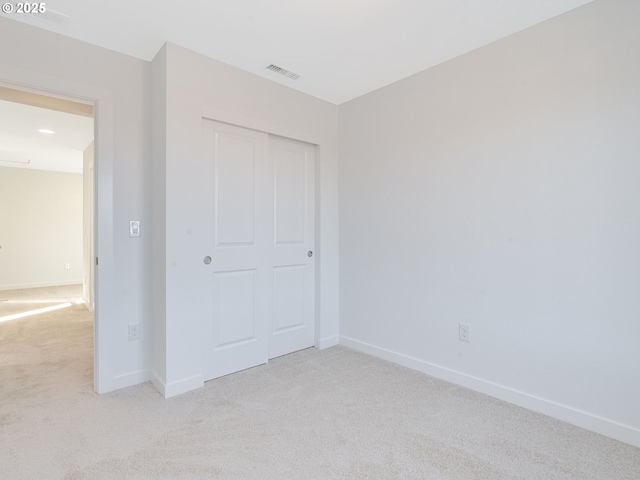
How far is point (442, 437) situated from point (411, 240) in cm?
141

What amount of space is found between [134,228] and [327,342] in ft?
6.45

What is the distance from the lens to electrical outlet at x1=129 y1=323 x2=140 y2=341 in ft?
7.92

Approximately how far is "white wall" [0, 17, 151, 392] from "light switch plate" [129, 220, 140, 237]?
1.1 inches

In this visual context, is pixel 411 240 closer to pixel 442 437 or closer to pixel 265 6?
pixel 442 437

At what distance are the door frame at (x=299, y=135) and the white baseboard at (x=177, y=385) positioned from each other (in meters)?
1.19

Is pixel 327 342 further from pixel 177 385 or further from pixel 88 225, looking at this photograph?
pixel 88 225

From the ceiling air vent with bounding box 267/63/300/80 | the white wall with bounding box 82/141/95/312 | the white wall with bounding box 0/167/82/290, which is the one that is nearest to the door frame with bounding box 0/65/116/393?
the ceiling air vent with bounding box 267/63/300/80

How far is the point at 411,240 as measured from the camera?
8.96ft

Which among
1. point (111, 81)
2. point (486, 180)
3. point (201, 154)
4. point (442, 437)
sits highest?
point (111, 81)

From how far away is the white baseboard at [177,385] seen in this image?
7.33 ft

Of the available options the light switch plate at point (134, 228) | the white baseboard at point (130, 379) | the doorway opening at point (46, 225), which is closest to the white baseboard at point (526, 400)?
the white baseboard at point (130, 379)

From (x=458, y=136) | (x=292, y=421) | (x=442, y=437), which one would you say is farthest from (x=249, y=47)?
(x=442, y=437)

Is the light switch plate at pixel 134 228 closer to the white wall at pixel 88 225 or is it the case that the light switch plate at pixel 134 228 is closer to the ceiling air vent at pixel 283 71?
the ceiling air vent at pixel 283 71

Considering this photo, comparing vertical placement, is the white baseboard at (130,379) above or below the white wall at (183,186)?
below
